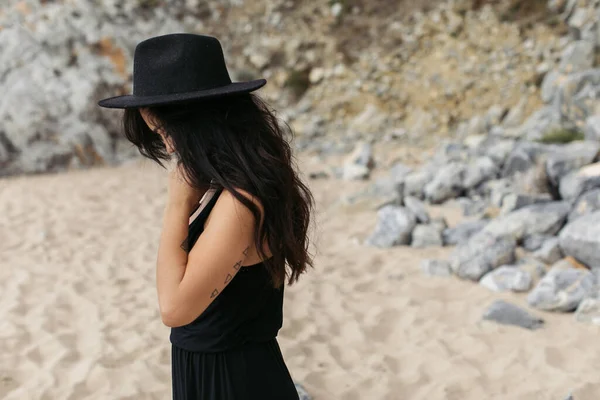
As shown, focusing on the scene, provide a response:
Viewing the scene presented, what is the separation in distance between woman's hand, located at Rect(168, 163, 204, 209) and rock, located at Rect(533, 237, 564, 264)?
154 inches

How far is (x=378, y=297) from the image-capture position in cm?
438

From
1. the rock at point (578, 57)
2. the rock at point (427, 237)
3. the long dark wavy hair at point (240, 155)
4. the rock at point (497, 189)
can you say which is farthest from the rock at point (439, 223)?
the rock at point (578, 57)

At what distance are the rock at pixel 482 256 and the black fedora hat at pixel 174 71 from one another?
11.8 ft

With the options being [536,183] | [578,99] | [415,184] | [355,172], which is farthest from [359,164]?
[536,183]

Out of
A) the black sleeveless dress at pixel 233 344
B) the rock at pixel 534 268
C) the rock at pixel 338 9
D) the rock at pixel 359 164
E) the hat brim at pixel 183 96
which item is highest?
the hat brim at pixel 183 96

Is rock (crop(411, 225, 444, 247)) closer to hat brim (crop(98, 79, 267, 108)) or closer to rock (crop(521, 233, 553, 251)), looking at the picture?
rock (crop(521, 233, 553, 251))

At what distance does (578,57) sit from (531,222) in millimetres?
5252

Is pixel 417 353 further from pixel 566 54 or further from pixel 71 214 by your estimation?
pixel 566 54

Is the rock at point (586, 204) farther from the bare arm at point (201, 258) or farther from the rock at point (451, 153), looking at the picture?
the bare arm at point (201, 258)

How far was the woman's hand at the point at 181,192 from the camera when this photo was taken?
1357mm

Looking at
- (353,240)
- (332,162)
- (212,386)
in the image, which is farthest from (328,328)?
(332,162)

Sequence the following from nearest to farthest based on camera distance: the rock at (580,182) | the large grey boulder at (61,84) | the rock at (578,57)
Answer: the rock at (580,182) → the large grey boulder at (61,84) → the rock at (578,57)

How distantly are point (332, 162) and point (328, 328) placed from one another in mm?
5819

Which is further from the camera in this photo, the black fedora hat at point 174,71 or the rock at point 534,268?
the rock at point 534,268
